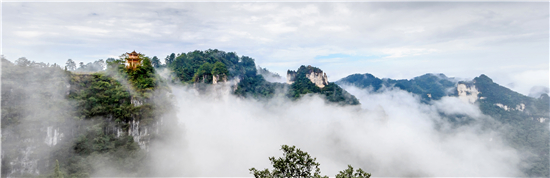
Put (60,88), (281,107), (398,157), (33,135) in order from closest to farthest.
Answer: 1. (33,135)
2. (60,88)
3. (398,157)
4. (281,107)

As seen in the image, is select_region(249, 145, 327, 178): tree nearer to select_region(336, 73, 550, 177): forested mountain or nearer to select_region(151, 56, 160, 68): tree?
select_region(336, 73, 550, 177): forested mountain

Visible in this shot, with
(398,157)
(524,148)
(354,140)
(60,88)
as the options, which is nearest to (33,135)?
(60,88)

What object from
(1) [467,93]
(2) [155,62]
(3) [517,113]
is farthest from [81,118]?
(1) [467,93]

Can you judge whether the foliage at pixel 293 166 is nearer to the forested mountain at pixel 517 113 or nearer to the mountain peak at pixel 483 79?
the forested mountain at pixel 517 113

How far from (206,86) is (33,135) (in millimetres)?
38628

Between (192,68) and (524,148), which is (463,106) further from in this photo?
(192,68)

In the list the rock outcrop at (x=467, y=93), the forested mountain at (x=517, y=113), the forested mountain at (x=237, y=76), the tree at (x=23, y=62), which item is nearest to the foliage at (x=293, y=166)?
the tree at (x=23, y=62)

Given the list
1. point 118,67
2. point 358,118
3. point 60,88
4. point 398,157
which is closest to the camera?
point 60,88

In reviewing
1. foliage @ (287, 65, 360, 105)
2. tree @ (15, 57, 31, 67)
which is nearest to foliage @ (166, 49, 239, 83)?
foliage @ (287, 65, 360, 105)

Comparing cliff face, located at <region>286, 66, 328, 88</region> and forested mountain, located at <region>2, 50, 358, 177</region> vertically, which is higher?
cliff face, located at <region>286, 66, 328, 88</region>

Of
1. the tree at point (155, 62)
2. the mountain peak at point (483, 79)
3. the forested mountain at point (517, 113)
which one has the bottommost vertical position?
the forested mountain at point (517, 113)

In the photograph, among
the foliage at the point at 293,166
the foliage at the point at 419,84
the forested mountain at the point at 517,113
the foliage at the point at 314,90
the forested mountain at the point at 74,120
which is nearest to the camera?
the foliage at the point at 293,166

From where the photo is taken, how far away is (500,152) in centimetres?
5584

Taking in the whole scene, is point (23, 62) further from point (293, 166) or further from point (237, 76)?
point (237, 76)
